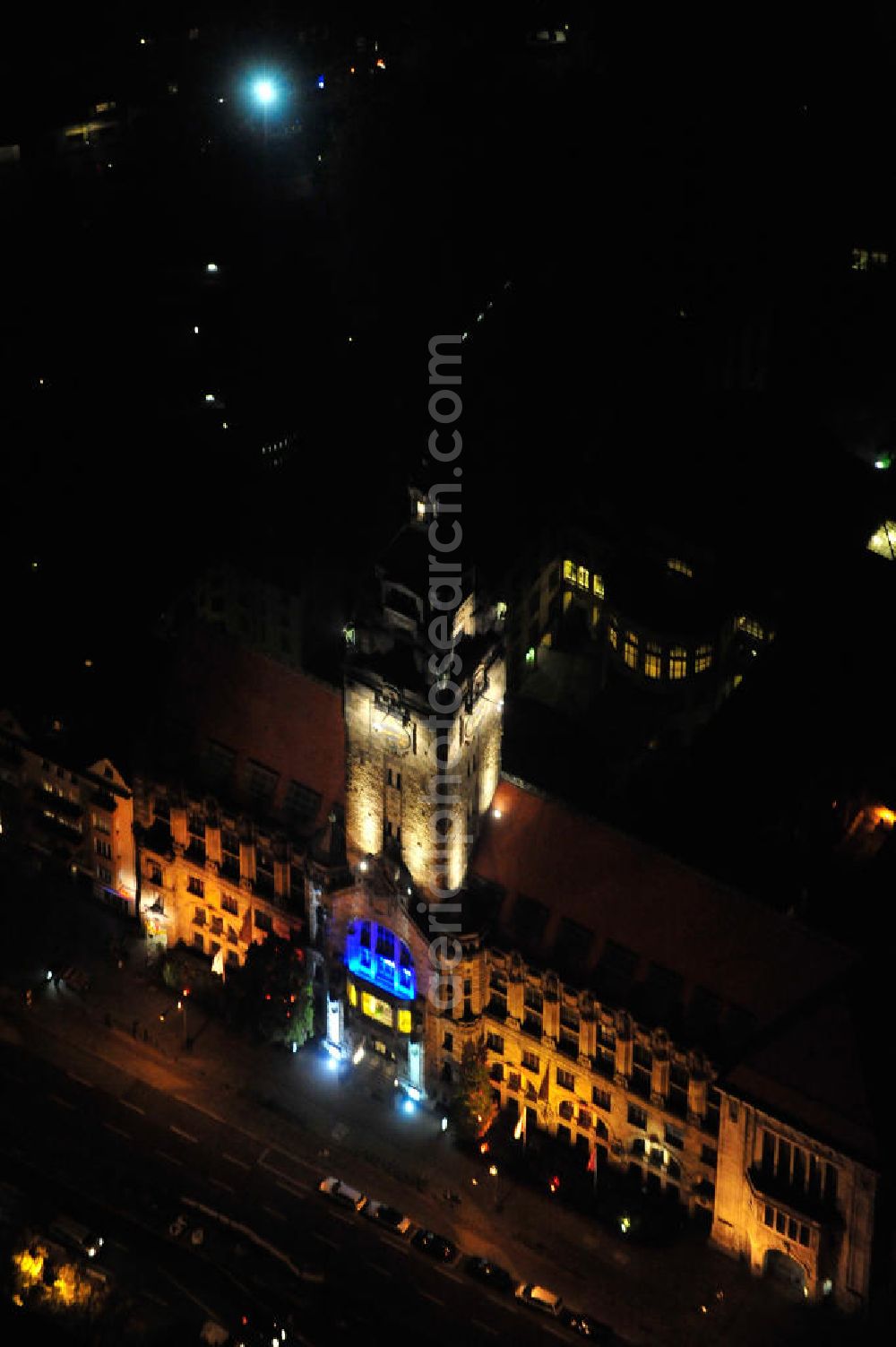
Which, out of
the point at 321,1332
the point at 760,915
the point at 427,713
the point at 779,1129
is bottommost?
the point at 321,1332

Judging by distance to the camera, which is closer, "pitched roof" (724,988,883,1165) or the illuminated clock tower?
the illuminated clock tower

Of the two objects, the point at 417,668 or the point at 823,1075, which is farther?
the point at 823,1075

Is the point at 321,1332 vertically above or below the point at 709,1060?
below

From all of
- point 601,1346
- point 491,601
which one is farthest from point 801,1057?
point 491,601

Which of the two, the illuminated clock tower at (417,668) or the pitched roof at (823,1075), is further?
the pitched roof at (823,1075)

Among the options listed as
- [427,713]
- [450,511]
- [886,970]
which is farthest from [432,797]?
[886,970]

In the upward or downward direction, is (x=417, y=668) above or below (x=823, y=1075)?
above

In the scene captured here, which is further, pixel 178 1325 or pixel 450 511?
pixel 178 1325

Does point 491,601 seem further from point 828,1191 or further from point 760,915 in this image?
point 828,1191

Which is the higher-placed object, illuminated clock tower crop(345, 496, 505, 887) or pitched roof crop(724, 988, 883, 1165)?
illuminated clock tower crop(345, 496, 505, 887)

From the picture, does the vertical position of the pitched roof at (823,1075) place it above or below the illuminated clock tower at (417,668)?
below
